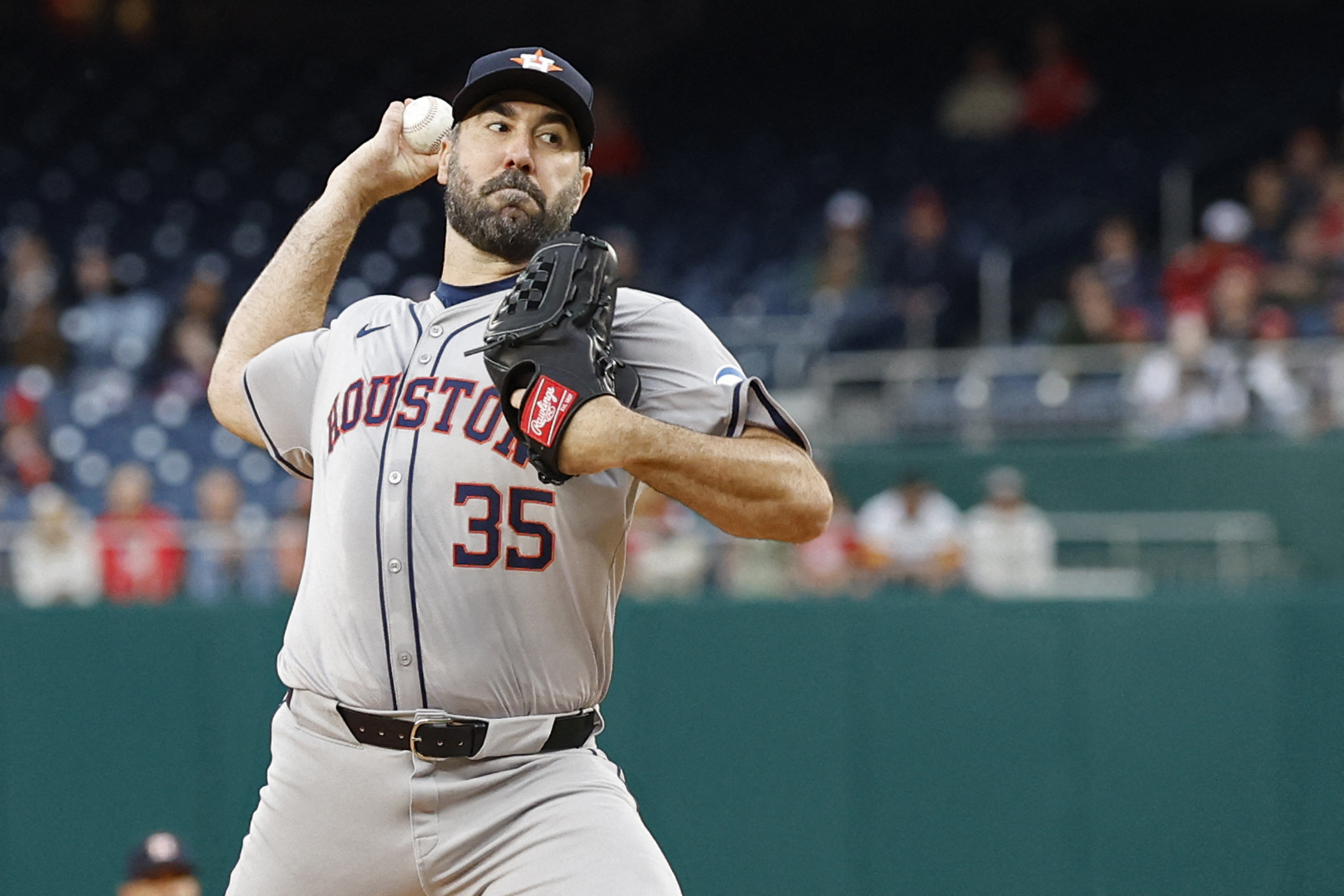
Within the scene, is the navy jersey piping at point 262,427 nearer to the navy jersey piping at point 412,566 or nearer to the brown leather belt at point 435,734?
the navy jersey piping at point 412,566

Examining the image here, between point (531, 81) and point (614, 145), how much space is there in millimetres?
10311

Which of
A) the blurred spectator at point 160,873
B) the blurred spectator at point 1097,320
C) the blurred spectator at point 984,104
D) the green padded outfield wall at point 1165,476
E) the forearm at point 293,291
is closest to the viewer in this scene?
the forearm at point 293,291

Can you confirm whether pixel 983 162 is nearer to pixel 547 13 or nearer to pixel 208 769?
pixel 547 13

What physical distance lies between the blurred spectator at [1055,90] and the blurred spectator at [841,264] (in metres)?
1.88

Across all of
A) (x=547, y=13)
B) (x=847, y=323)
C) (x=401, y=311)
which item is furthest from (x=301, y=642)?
(x=547, y=13)

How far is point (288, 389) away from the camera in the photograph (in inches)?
112

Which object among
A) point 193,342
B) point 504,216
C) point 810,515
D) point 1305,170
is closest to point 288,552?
point 193,342

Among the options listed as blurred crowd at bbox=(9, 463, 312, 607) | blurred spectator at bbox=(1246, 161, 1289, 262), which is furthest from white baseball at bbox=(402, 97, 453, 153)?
blurred spectator at bbox=(1246, 161, 1289, 262)

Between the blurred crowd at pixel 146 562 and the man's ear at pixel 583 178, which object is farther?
the blurred crowd at pixel 146 562

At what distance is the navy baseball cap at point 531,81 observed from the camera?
2.66m

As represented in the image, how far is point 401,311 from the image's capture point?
2799 millimetres

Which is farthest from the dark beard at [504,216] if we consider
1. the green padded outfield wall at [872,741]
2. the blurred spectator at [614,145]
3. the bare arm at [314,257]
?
the blurred spectator at [614,145]

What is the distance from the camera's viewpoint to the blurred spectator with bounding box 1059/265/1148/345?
8484mm

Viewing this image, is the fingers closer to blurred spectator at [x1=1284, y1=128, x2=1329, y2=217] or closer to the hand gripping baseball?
the hand gripping baseball
